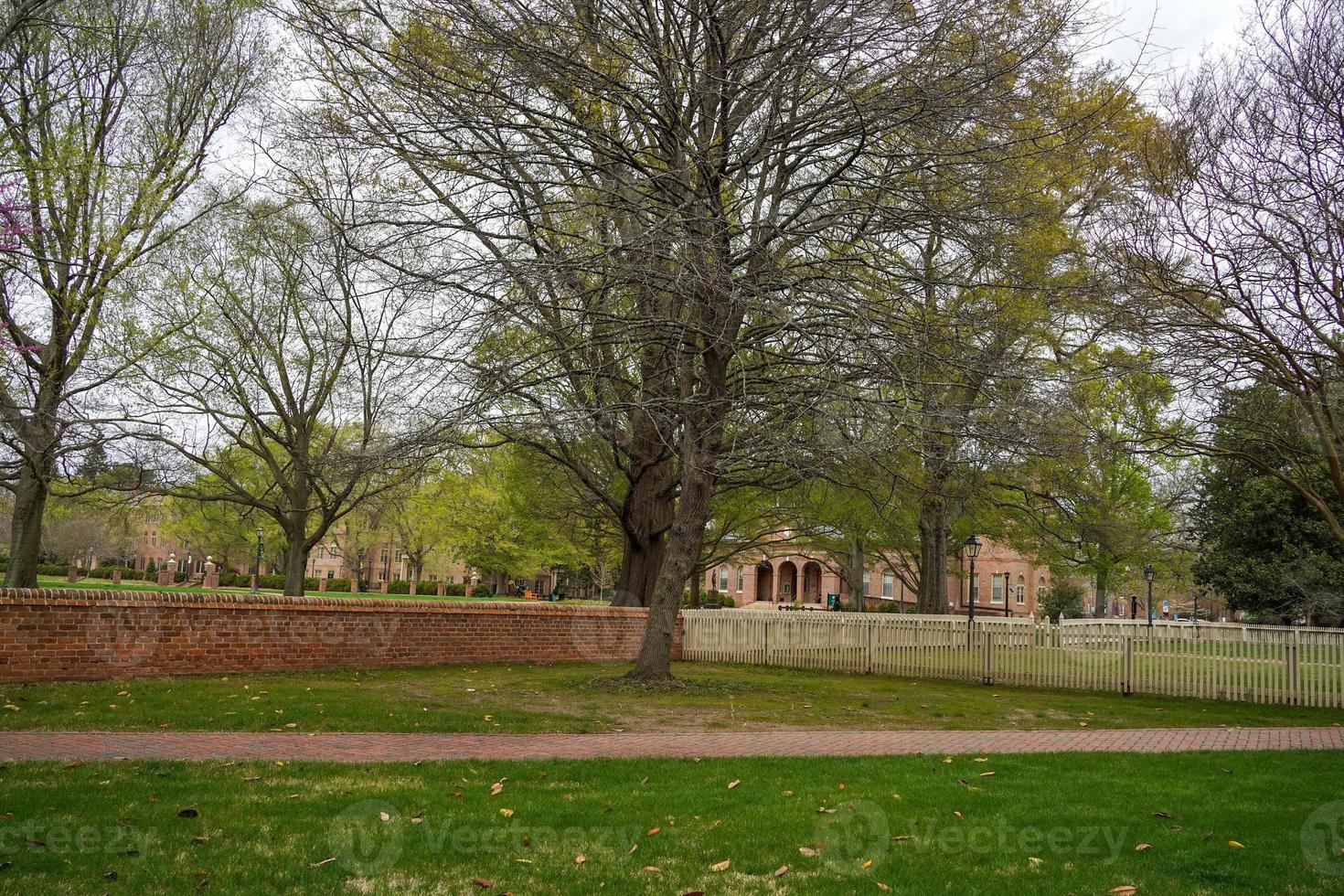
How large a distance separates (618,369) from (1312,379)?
999cm

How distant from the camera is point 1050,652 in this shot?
18.1m

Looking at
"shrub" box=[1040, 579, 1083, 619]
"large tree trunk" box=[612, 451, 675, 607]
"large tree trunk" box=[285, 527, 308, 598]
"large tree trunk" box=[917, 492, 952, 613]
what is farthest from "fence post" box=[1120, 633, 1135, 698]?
"shrub" box=[1040, 579, 1083, 619]

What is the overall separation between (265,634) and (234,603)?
2.11ft

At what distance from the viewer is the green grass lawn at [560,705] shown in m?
9.84

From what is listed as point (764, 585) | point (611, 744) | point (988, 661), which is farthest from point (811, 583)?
point (611, 744)

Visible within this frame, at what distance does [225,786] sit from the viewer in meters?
6.41

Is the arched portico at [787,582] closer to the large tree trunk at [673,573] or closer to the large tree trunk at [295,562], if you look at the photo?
the large tree trunk at [295,562]

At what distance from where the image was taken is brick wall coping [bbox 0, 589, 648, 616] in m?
12.2

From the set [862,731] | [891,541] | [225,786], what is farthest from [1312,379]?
[891,541]

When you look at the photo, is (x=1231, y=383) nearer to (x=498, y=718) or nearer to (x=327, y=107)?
(x=498, y=718)

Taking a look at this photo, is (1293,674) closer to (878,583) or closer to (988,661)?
(988,661)

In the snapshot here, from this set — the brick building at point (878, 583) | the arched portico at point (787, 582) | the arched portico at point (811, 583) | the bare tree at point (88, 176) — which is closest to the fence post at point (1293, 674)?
the bare tree at point (88, 176)

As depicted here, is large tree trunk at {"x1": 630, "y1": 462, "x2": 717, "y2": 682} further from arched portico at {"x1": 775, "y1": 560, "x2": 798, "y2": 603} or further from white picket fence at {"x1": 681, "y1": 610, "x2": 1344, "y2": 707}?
arched portico at {"x1": 775, "y1": 560, "x2": 798, "y2": 603}

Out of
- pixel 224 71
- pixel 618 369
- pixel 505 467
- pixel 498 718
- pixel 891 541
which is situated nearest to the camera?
pixel 498 718
